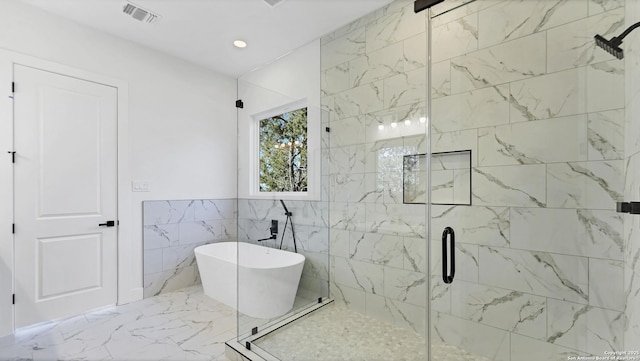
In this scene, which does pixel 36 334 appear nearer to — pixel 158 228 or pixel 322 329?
pixel 158 228

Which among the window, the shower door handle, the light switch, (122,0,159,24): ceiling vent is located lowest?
the shower door handle

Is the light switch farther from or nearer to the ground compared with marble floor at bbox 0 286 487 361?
farther from the ground

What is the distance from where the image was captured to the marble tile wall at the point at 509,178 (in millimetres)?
1420

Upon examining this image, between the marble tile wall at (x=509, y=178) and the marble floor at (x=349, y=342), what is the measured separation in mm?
92

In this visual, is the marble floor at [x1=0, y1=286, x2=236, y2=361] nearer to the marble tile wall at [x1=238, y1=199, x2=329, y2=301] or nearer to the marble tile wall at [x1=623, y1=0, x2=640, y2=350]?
the marble tile wall at [x1=238, y1=199, x2=329, y2=301]

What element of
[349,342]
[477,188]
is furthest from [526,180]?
[349,342]

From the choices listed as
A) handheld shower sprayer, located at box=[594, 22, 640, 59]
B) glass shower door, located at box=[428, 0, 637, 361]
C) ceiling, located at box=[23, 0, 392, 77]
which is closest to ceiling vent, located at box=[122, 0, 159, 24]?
ceiling, located at box=[23, 0, 392, 77]

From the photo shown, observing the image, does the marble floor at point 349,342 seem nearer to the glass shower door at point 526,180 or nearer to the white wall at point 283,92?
the glass shower door at point 526,180

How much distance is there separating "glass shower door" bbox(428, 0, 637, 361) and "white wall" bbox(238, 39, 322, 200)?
1224 millimetres

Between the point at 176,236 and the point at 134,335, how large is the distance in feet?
4.11

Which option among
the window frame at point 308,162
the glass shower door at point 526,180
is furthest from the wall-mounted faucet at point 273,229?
the glass shower door at point 526,180

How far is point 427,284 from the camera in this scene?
2.02 meters

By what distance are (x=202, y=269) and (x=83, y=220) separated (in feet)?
4.05

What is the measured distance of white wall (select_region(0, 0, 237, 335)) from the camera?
95.3 inches
